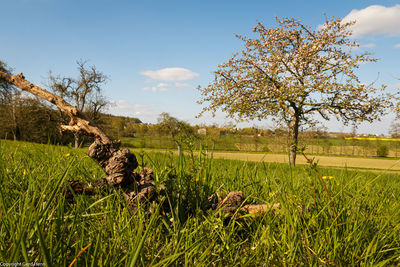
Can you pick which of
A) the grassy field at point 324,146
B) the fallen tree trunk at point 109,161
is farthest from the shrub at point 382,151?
the fallen tree trunk at point 109,161

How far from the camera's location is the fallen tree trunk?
1536 millimetres

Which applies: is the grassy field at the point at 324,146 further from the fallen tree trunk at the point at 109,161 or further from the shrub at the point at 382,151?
the fallen tree trunk at the point at 109,161

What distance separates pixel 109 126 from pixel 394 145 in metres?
47.2

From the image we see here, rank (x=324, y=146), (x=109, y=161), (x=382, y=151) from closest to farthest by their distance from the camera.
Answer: (x=109, y=161)
(x=382, y=151)
(x=324, y=146)

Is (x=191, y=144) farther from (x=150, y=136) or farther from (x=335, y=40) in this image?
(x=150, y=136)

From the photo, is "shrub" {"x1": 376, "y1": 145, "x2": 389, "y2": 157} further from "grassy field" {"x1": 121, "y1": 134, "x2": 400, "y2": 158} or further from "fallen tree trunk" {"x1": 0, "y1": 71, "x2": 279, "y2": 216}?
→ "fallen tree trunk" {"x1": 0, "y1": 71, "x2": 279, "y2": 216}

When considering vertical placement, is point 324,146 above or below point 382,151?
above

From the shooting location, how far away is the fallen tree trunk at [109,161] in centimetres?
154

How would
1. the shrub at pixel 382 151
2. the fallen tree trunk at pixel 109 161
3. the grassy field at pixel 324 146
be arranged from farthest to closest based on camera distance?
1. the grassy field at pixel 324 146
2. the shrub at pixel 382 151
3. the fallen tree trunk at pixel 109 161

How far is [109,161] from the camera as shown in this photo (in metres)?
1.57

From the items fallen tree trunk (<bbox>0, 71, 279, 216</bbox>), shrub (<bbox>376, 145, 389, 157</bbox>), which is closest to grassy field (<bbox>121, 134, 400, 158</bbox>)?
shrub (<bbox>376, 145, 389, 157</bbox>)

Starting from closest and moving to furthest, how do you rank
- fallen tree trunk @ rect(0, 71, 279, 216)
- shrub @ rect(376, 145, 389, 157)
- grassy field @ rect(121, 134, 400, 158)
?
fallen tree trunk @ rect(0, 71, 279, 216) < shrub @ rect(376, 145, 389, 157) < grassy field @ rect(121, 134, 400, 158)

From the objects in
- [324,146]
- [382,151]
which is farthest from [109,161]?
[382,151]

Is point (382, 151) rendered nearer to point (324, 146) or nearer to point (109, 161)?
point (324, 146)
